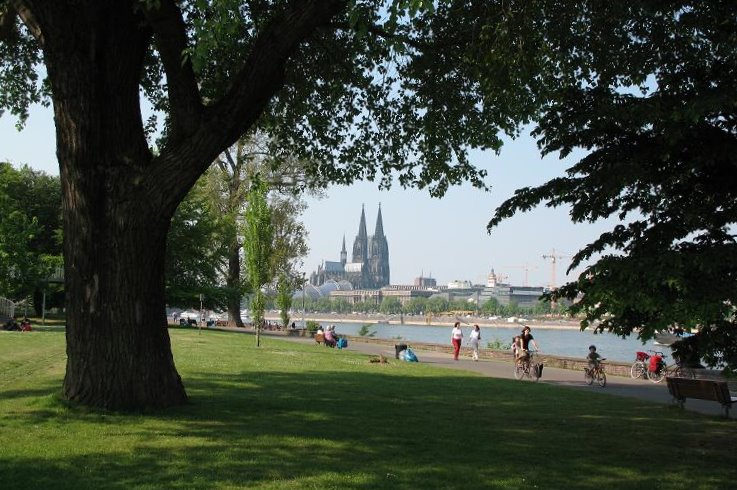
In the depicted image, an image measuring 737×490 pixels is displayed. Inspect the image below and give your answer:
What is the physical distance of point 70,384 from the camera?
35.2 feet

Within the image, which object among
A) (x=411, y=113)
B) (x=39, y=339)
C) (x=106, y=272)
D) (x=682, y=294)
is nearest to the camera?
(x=682, y=294)

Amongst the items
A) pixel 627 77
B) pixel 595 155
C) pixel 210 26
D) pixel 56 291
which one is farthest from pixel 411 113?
pixel 56 291

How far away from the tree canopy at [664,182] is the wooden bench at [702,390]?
533 cm

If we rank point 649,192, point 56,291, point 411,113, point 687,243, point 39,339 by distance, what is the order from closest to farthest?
point 687,243
point 649,192
point 411,113
point 39,339
point 56,291

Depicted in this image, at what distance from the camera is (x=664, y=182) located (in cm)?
848

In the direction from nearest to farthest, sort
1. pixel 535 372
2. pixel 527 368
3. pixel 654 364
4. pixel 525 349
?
pixel 535 372 < pixel 527 368 < pixel 525 349 < pixel 654 364

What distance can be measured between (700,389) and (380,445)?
716 centimetres

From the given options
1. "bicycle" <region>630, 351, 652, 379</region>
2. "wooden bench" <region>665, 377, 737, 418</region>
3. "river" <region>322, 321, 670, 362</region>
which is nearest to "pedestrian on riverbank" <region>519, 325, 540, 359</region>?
"river" <region>322, 321, 670, 362</region>

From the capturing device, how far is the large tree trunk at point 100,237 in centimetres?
1047

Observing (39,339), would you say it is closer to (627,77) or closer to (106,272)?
(106,272)

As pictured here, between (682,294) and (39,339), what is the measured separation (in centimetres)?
2581

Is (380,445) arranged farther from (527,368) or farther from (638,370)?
(638,370)

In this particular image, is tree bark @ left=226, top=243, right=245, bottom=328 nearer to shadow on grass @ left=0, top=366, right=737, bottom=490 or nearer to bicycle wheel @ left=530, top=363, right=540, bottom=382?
bicycle wheel @ left=530, top=363, right=540, bottom=382

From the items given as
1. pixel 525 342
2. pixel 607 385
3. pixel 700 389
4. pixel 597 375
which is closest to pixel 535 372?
pixel 525 342
